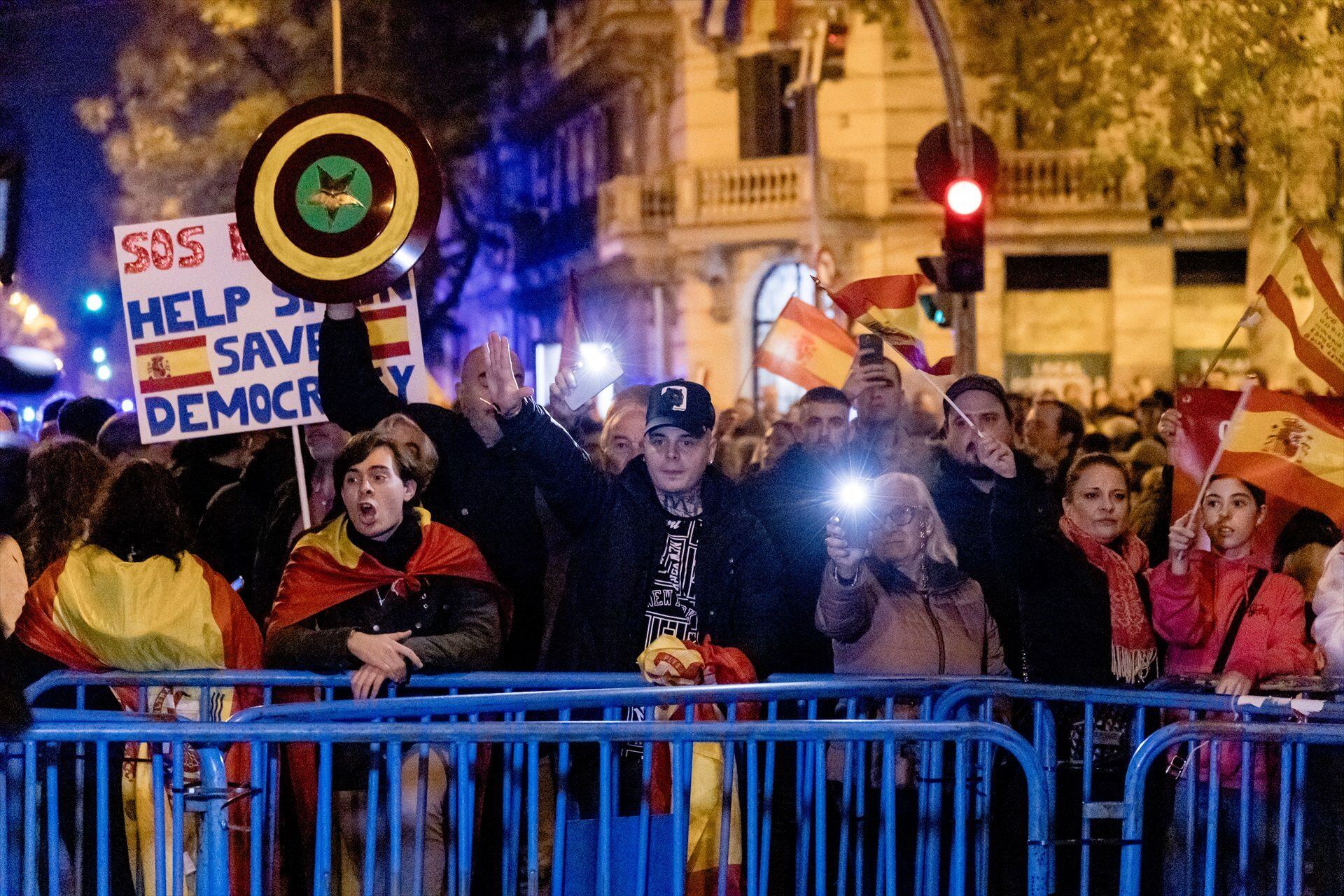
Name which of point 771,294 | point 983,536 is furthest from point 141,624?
point 771,294

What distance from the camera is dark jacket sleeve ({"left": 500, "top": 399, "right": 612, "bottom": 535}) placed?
5.59 metres

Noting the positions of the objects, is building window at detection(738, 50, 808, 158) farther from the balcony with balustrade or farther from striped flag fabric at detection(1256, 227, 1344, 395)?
striped flag fabric at detection(1256, 227, 1344, 395)

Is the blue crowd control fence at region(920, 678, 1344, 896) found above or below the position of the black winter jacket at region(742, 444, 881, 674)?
below

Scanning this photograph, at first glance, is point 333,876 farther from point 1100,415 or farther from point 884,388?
point 1100,415

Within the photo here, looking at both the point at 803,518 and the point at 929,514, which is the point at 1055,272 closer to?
the point at 803,518

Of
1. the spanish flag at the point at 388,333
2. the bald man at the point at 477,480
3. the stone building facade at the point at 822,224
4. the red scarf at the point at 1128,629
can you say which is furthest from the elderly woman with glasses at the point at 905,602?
the stone building facade at the point at 822,224

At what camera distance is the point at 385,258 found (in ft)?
20.2

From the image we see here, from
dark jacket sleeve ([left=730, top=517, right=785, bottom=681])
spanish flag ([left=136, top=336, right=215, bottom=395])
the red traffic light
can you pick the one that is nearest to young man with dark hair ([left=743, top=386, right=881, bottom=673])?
dark jacket sleeve ([left=730, top=517, right=785, bottom=681])

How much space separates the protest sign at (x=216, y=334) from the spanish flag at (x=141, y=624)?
71.8 inches

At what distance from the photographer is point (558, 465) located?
562 cm

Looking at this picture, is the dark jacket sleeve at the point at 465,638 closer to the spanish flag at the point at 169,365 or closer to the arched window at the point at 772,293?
the spanish flag at the point at 169,365

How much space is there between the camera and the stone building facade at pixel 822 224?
1035 inches

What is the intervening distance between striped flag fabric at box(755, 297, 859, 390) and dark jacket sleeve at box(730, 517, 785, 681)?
4.79m

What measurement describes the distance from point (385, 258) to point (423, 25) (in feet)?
60.6
